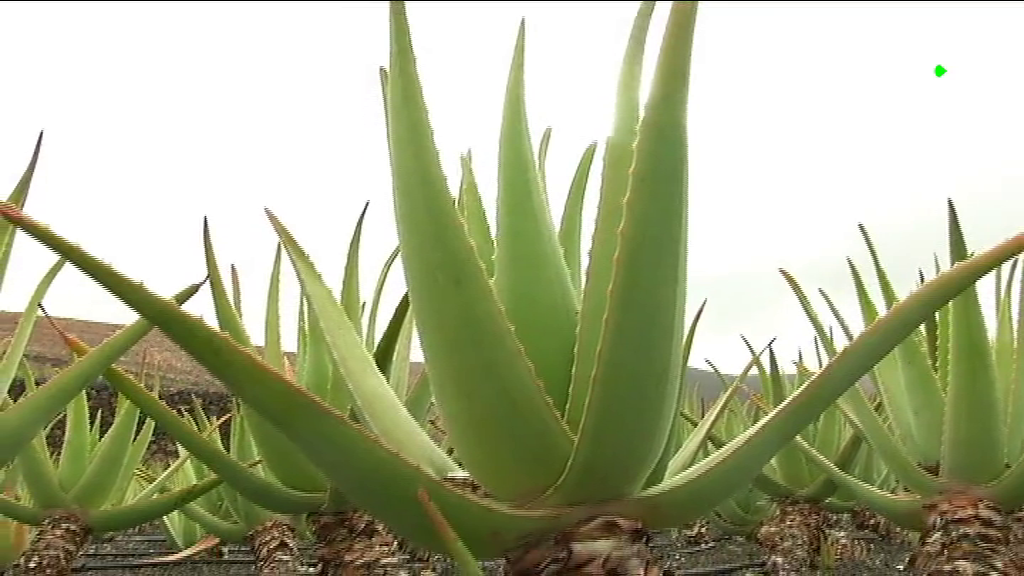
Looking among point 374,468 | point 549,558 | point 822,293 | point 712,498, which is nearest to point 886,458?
point 822,293

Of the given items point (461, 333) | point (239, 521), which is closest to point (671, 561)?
point (239, 521)

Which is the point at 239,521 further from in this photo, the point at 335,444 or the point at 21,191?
the point at 335,444

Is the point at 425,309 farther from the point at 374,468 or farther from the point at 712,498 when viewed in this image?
the point at 712,498

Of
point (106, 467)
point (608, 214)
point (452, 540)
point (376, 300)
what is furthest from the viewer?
point (106, 467)

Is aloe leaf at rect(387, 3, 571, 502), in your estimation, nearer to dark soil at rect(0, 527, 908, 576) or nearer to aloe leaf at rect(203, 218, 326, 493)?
aloe leaf at rect(203, 218, 326, 493)

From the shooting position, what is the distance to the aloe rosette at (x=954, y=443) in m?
1.17

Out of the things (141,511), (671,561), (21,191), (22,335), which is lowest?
(671,561)

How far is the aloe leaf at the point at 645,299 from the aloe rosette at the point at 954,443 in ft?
1.82

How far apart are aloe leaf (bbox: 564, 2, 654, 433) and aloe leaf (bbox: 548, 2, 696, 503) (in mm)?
48

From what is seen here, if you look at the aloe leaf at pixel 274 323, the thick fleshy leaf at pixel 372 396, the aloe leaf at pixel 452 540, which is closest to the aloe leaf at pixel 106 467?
the aloe leaf at pixel 274 323

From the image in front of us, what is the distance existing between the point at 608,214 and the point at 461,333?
0.67 ft

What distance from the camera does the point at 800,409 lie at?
2.15ft

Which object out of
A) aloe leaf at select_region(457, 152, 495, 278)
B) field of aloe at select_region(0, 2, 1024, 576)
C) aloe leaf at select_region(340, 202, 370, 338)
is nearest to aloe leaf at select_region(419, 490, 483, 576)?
field of aloe at select_region(0, 2, 1024, 576)

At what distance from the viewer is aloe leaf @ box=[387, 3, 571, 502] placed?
2.19 ft
